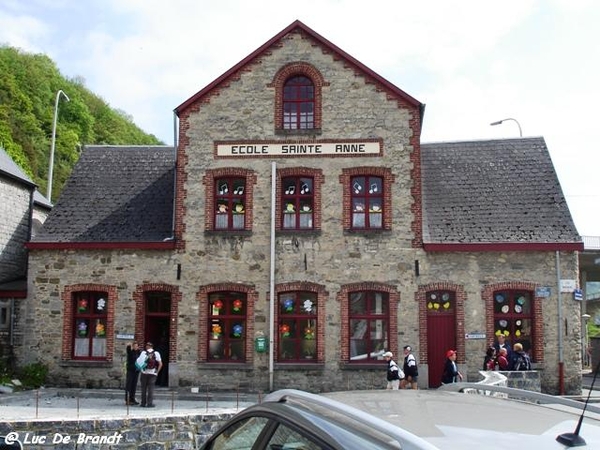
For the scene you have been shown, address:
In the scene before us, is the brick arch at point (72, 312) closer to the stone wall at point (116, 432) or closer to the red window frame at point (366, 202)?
the red window frame at point (366, 202)

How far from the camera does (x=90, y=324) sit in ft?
69.4

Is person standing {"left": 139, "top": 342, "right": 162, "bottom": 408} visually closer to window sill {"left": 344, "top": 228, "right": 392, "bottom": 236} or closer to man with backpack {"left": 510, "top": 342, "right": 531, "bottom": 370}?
window sill {"left": 344, "top": 228, "right": 392, "bottom": 236}

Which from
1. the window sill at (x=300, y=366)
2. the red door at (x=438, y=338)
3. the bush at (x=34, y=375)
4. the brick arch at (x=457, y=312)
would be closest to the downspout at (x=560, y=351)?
the brick arch at (x=457, y=312)

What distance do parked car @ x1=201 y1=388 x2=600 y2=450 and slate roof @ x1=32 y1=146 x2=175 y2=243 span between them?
1816cm

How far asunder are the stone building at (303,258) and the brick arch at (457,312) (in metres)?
0.04

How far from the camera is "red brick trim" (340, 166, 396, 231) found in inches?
816

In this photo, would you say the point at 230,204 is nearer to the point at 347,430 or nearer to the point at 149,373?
the point at 149,373

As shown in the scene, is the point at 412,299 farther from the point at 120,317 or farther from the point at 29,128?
the point at 29,128

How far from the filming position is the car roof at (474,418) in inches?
99.0

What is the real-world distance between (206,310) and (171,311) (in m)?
1.03

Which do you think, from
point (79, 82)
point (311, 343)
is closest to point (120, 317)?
point (311, 343)

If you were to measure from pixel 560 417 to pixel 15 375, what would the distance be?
2041cm

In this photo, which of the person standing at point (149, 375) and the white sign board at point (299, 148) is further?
the white sign board at point (299, 148)

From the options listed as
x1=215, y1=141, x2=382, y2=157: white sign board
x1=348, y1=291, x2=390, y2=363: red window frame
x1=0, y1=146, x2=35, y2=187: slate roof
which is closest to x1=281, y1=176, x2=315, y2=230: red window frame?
x1=215, y1=141, x2=382, y2=157: white sign board
